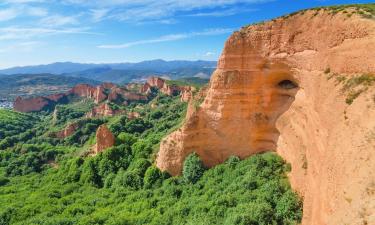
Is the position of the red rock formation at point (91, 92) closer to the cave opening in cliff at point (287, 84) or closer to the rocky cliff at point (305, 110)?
the rocky cliff at point (305, 110)

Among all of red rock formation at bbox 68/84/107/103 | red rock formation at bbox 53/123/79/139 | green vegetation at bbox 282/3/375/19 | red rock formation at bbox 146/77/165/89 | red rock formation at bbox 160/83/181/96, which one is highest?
green vegetation at bbox 282/3/375/19

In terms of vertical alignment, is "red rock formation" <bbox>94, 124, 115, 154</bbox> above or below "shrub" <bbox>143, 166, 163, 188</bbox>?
above

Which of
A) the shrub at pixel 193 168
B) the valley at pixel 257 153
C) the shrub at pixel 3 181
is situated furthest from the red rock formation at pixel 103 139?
the shrub at pixel 3 181

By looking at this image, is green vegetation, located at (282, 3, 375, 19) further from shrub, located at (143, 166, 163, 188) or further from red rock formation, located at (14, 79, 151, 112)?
red rock formation, located at (14, 79, 151, 112)

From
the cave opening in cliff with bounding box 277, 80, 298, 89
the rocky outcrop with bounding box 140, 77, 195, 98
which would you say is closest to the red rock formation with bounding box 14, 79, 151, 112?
the rocky outcrop with bounding box 140, 77, 195, 98

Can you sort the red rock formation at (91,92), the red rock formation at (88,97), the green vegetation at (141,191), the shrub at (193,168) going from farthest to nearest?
the red rock formation at (91,92) → the red rock formation at (88,97) → the shrub at (193,168) → the green vegetation at (141,191)

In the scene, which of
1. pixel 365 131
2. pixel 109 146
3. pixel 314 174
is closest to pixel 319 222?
pixel 314 174

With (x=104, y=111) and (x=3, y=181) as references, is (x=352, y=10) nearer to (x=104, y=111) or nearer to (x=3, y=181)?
(x=3, y=181)

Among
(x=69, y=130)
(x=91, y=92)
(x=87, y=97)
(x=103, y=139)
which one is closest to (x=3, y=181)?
(x=103, y=139)

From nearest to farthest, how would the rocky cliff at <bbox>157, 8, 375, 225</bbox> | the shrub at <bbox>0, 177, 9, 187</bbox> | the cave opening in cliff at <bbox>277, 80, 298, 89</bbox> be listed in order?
the rocky cliff at <bbox>157, 8, 375, 225</bbox>
the cave opening in cliff at <bbox>277, 80, 298, 89</bbox>
the shrub at <bbox>0, 177, 9, 187</bbox>
